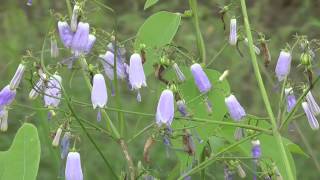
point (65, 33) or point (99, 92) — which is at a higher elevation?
point (65, 33)

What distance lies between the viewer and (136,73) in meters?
2.31

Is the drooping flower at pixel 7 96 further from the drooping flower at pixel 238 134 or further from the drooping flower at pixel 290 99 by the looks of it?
the drooping flower at pixel 290 99

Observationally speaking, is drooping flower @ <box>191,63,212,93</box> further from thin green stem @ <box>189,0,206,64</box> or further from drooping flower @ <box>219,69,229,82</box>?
thin green stem @ <box>189,0,206,64</box>

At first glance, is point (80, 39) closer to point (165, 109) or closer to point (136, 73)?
point (136, 73)

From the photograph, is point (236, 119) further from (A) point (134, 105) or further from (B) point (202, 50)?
(A) point (134, 105)

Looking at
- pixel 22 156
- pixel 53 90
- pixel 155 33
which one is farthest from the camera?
pixel 155 33

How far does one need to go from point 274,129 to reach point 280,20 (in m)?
6.55

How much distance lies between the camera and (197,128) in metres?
2.43

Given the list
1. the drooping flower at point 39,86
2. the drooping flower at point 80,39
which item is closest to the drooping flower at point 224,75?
the drooping flower at point 80,39

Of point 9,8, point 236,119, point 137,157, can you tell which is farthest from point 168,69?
point 9,8

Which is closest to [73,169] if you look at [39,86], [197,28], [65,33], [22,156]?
[22,156]

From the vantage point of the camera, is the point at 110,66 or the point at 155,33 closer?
the point at 110,66

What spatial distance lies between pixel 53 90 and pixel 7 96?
144 mm

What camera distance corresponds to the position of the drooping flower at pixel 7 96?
233cm
